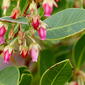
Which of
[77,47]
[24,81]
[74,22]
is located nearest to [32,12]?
[74,22]

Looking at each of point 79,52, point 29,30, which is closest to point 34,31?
point 29,30

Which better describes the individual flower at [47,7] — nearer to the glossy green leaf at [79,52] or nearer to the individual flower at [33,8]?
the individual flower at [33,8]

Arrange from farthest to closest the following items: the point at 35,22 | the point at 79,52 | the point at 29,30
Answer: the point at 79,52
the point at 29,30
the point at 35,22

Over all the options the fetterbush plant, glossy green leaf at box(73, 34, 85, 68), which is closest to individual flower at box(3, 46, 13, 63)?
the fetterbush plant

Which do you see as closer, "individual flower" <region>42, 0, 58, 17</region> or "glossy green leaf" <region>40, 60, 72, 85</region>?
"individual flower" <region>42, 0, 58, 17</region>

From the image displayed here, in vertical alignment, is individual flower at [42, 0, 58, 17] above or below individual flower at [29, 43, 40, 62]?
above

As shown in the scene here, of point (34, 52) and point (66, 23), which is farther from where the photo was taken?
point (66, 23)

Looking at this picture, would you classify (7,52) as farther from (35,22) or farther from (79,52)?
(79,52)

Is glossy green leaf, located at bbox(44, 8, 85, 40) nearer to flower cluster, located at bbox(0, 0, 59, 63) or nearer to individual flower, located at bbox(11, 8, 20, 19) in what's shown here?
flower cluster, located at bbox(0, 0, 59, 63)
